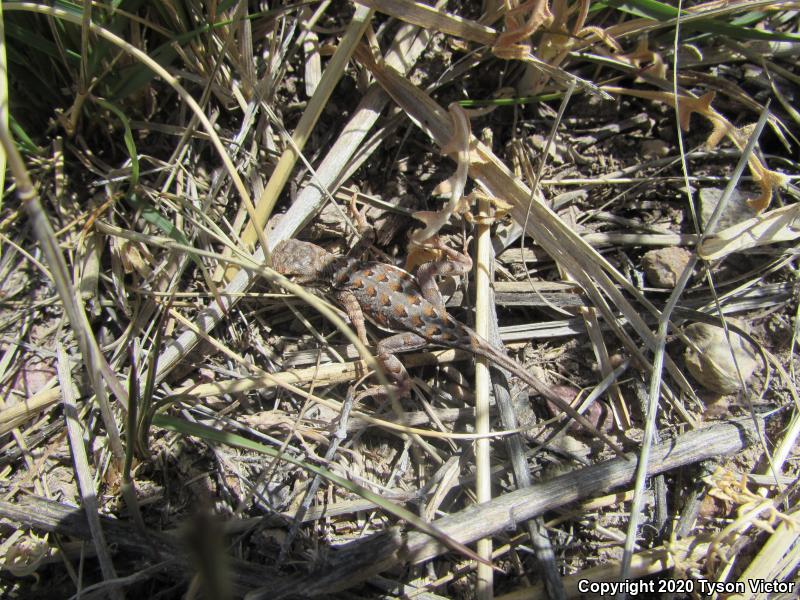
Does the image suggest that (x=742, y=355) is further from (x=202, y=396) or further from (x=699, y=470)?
(x=202, y=396)

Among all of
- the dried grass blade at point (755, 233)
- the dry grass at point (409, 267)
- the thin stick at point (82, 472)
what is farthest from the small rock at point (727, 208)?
the thin stick at point (82, 472)

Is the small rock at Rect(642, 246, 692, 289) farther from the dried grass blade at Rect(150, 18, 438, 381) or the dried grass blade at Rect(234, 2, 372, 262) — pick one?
the dried grass blade at Rect(234, 2, 372, 262)

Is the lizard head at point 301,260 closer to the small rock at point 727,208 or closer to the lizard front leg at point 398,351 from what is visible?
the lizard front leg at point 398,351

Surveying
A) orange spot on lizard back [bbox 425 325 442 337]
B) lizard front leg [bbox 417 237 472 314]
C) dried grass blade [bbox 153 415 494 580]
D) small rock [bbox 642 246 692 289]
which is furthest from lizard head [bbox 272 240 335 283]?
small rock [bbox 642 246 692 289]

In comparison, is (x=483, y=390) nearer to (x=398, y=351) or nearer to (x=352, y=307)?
(x=398, y=351)

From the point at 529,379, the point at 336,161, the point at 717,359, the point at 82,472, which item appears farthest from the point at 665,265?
the point at 82,472

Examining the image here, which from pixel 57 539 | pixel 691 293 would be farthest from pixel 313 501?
pixel 691 293

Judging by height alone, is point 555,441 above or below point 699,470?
above

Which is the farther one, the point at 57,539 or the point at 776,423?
the point at 776,423
